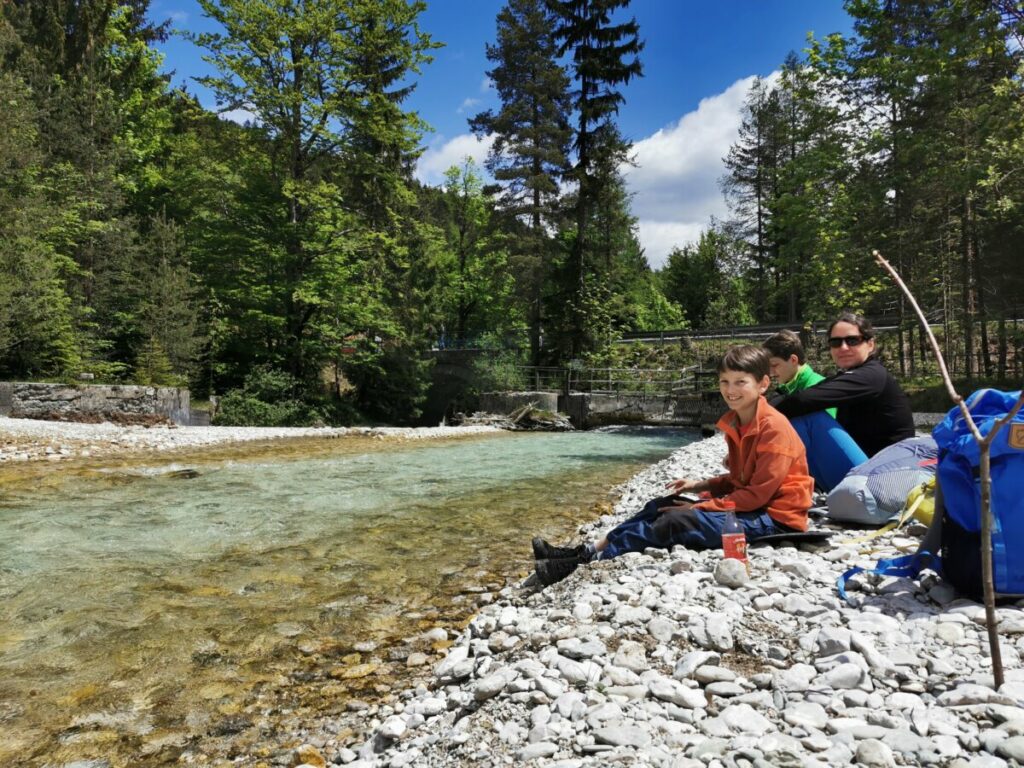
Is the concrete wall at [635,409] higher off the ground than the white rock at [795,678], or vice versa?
the white rock at [795,678]

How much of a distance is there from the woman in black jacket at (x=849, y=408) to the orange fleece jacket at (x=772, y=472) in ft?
3.12

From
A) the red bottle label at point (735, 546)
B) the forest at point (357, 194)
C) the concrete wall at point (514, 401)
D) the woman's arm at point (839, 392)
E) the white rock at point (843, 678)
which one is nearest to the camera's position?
the white rock at point (843, 678)

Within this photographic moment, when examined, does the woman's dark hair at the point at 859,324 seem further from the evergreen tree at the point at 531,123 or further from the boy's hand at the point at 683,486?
the evergreen tree at the point at 531,123

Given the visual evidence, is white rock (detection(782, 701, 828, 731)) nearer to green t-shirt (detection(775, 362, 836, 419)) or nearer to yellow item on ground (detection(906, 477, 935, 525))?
yellow item on ground (detection(906, 477, 935, 525))

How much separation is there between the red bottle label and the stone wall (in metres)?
14.6

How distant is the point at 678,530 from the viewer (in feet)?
11.6

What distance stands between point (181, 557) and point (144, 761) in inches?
114

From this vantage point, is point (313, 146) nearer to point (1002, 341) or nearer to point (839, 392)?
point (839, 392)

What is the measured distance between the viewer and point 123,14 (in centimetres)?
2298

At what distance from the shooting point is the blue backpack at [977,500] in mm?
2277

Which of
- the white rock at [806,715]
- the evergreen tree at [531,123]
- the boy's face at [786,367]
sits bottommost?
the white rock at [806,715]

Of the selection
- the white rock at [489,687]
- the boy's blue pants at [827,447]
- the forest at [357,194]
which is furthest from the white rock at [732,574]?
the forest at [357,194]

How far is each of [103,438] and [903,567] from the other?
1329cm

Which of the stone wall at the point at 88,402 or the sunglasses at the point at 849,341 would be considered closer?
the sunglasses at the point at 849,341
